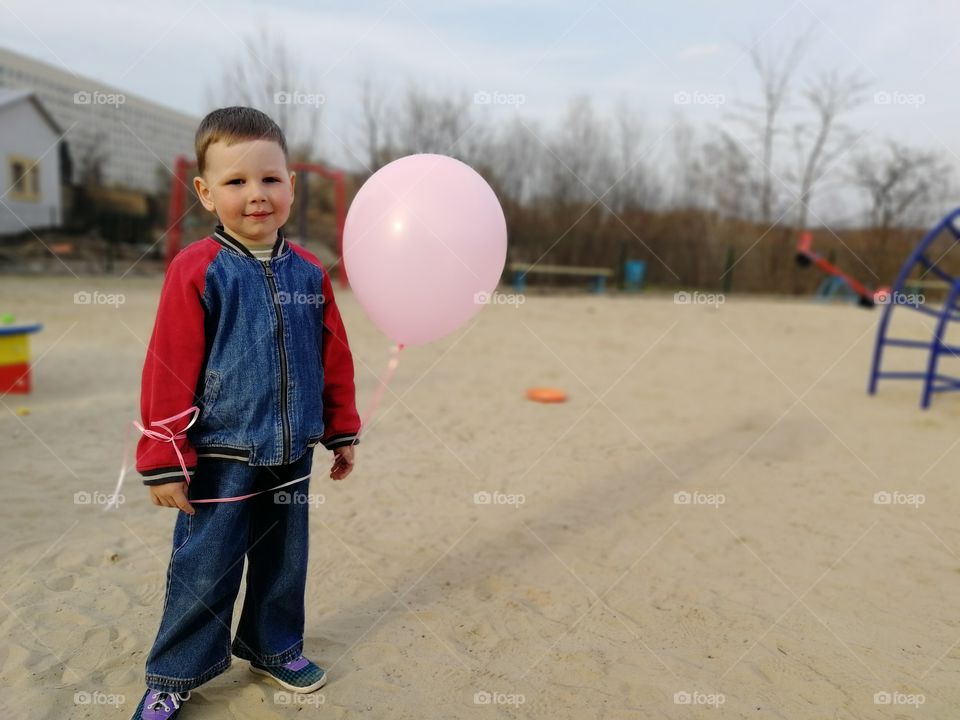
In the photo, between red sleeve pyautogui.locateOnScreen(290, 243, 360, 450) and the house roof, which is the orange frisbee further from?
the house roof

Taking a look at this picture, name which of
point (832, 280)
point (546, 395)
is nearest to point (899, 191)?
point (832, 280)

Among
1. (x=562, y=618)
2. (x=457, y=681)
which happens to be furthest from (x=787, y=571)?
(x=457, y=681)

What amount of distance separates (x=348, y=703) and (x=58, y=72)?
2585 centimetres

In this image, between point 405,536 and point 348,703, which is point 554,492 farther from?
point 348,703

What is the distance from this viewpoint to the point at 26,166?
61.8 feet

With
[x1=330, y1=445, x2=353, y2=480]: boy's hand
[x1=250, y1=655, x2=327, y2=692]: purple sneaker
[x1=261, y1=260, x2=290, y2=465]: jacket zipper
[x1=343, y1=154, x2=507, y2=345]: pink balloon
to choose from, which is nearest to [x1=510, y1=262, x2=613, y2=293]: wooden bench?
[x1=343, y1=154, x2=507, y2=345]: pink balloon

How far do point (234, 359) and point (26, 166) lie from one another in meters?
21.1

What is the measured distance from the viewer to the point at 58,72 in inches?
874

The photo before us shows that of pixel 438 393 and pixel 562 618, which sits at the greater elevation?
pixel 562 618

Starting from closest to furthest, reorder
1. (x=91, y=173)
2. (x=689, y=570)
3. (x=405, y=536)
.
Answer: (x=689, y=570)
(x=405, y=536)
(x=91, y=173)

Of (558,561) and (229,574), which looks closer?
(229,574)

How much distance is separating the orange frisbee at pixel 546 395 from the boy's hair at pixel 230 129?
14.6 feet

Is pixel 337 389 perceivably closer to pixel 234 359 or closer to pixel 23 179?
pixel 234 359

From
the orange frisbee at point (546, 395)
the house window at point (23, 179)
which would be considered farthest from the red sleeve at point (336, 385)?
the house window at point (23, 179)
